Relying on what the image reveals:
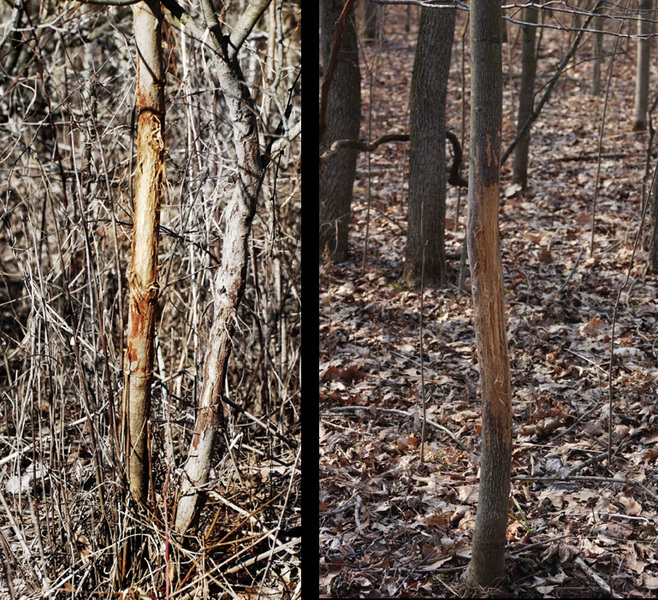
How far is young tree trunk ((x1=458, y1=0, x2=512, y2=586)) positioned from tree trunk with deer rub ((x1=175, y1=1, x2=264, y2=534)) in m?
0.68

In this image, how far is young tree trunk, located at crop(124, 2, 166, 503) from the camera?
6.72 feet

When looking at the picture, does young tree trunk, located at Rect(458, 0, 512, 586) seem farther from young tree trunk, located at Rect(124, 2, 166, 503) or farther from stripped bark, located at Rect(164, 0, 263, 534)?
young tree trunk, located at Rect(124, 2, 166, 503)

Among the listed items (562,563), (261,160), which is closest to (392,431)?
(562,563)

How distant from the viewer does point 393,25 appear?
38.5 ft

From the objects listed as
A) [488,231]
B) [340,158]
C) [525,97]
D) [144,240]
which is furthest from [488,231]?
[525,97]

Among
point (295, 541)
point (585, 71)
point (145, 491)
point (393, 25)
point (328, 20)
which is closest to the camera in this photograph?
point (145, 491)

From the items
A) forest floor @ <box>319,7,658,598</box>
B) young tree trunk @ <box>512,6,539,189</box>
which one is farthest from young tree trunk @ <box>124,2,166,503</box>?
young tree trunk @ <box>512,6,539,189</box>

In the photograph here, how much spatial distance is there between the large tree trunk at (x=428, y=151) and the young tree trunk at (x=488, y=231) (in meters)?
2.50

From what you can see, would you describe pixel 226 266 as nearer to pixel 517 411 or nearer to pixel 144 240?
pixel 144 240

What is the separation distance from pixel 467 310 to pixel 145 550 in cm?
239

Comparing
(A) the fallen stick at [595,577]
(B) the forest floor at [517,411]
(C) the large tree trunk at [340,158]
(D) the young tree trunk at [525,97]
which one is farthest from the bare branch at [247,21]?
(D) the young tree trunk at [525,97]

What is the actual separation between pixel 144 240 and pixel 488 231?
1.10 m

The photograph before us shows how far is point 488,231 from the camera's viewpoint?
1765 millimetres

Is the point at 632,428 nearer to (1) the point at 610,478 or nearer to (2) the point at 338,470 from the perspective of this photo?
(1) the point at 610,478
